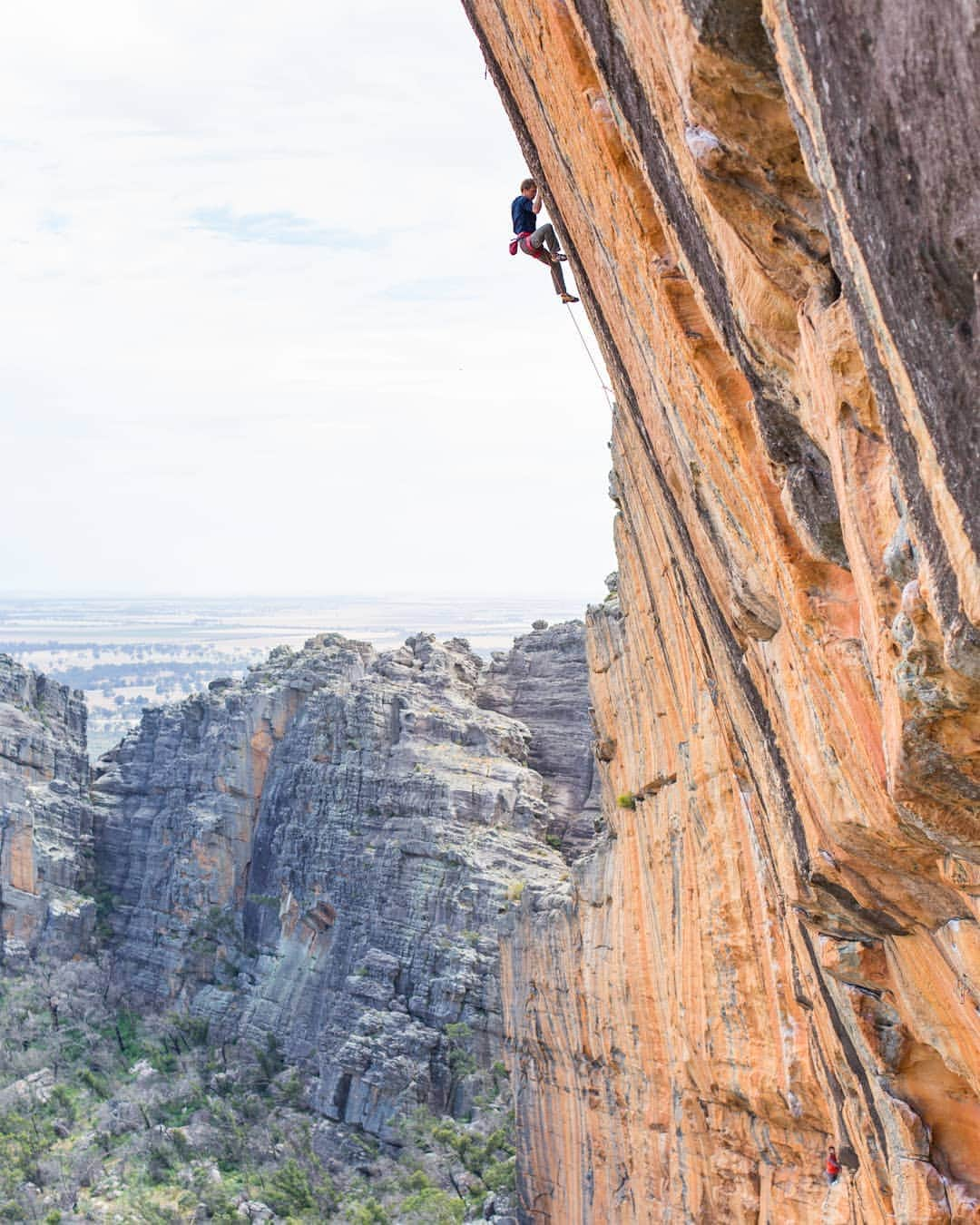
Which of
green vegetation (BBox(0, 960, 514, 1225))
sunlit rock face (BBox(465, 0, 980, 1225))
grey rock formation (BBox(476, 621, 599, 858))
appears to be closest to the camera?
sunlit rock face (BBox(465, 0, 980, 1225))

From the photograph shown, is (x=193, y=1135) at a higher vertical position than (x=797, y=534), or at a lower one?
lower

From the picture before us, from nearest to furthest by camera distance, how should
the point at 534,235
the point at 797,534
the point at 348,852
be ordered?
the point at 797,534, the point at 534,235, the point at 348,852

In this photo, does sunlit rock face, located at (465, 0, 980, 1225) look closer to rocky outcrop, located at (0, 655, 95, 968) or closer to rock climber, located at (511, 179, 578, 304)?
rock climber, located at (511, 179, 578, 304)

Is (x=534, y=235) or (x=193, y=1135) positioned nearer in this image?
(x=534, y=235)

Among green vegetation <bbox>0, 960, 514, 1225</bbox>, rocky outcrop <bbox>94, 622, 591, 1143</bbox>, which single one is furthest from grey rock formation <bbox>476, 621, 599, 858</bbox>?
green vegetation <bbox>0, 960, 514, 1225</bbox>

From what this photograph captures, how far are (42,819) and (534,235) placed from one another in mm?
64167

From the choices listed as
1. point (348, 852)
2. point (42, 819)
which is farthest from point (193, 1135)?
point (42, 819)

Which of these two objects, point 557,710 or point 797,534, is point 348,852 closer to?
point 557,710

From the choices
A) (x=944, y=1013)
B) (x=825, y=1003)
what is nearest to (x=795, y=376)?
(x=944, y=1013)

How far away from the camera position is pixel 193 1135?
169 ft

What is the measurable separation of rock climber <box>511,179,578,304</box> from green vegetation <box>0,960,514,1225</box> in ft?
96.5

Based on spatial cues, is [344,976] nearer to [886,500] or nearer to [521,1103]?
[521,1103]

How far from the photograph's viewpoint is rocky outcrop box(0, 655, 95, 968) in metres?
70.1

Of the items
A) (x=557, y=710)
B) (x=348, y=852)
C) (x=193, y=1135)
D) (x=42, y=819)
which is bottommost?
(x=193, y=1135)
